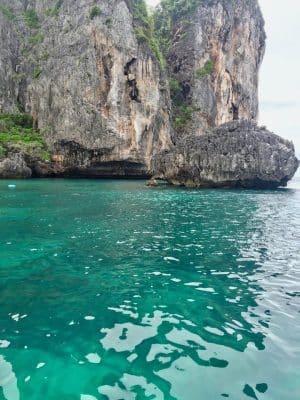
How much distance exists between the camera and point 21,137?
185 feet

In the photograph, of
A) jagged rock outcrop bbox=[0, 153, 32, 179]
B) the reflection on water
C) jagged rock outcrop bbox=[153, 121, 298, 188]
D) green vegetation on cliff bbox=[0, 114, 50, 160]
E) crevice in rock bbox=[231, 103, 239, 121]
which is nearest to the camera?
the reflection on water

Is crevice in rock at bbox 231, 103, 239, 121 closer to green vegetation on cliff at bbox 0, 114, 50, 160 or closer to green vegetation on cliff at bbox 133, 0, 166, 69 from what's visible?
green vegetation on cliff at bbox 133, 0, 166, 69

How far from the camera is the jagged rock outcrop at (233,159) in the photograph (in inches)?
1572

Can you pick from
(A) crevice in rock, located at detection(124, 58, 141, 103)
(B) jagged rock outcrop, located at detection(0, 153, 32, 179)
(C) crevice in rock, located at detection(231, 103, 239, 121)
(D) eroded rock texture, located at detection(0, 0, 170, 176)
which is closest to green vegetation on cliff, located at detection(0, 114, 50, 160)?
(B) jagged rock outcrop, located at detection(0, 153, 32, 179)

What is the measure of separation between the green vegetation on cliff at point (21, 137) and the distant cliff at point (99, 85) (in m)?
0.23

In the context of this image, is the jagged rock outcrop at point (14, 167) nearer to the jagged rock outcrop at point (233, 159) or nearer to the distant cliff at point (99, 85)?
the distant cliff at point (99, 85)

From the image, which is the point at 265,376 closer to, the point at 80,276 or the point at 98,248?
the point at 80,276

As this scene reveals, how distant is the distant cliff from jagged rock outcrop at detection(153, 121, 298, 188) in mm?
4779

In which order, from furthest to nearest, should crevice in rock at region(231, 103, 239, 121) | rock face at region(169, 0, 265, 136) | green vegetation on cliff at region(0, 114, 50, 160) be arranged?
crevice in rock at region(231, 103, 239, 121)
rock face at region(169, 0, 265, 136)
green vegetation on cliff at region(0, 114, 50, 160)

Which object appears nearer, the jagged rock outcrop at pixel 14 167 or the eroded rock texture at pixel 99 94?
the jagged rock outcrop at pixel 14 167

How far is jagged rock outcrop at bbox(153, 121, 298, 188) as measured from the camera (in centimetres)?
3994

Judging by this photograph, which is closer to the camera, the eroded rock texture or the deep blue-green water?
the deep blue-green water

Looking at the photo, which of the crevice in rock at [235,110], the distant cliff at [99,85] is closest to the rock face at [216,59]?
the crevice in rock at [235,110]

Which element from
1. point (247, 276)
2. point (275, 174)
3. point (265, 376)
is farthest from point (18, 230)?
point (275, 174)
